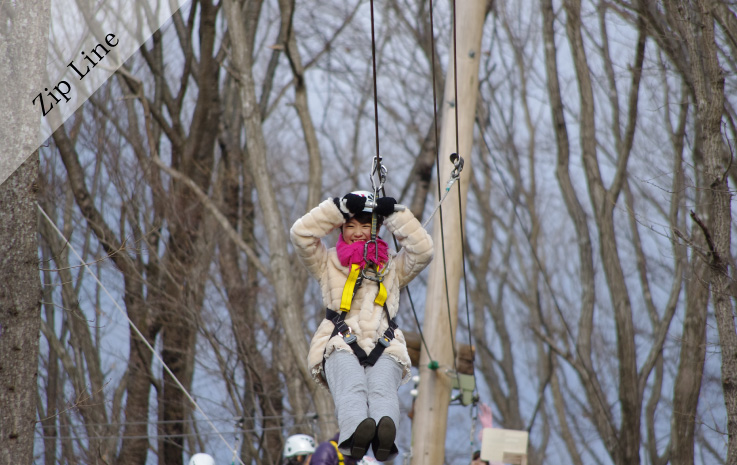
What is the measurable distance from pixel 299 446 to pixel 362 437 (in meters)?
5.22

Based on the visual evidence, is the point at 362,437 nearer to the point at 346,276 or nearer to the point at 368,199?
the point at 346,276

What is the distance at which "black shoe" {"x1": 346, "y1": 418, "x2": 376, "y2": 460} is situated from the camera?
189 inches

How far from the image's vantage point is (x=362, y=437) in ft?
15.8

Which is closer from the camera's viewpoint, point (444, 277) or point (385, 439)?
point (385, 439)

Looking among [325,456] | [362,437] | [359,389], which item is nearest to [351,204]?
[359,389]

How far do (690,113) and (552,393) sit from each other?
8450mm

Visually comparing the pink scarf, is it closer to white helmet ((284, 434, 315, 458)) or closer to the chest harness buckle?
the chest harness buckle

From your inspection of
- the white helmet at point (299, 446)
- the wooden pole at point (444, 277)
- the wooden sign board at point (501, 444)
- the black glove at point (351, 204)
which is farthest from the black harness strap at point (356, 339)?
the white helmet at point (299, 446)

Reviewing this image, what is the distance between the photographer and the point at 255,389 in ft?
47.3

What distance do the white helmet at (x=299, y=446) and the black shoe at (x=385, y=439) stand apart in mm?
4930

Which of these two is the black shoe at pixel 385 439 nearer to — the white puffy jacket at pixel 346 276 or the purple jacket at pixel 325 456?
the white puffy jacket at pixel 346 276

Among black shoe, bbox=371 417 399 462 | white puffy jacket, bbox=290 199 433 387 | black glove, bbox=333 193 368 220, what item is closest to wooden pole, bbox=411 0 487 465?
white puffy jacket, bbox=290 199 433 387

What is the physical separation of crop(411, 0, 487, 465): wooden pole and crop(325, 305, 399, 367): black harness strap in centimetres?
270

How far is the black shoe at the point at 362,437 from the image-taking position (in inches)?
189
